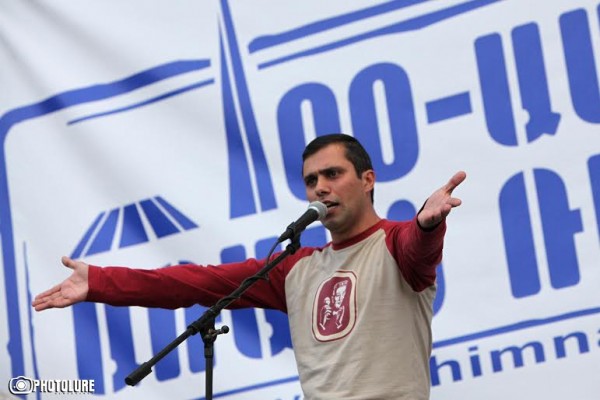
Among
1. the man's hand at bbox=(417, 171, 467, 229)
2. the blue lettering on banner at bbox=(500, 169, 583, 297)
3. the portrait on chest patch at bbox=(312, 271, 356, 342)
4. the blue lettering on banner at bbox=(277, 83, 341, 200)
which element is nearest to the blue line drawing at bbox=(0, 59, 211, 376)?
the blue lettering on banner at bbox=(277, 83, 341, 200)

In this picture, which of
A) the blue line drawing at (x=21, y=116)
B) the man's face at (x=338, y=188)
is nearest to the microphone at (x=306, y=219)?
the man's face at (x=338, y=188)

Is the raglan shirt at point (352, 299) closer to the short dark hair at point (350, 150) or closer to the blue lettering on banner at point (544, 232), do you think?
the short dark hair at point (350, 150)

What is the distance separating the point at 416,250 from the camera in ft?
9.57

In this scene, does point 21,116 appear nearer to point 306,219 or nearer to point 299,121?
point 299,121

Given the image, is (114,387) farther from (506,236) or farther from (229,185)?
(506,236)

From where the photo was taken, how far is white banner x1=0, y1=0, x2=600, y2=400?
12.7ft

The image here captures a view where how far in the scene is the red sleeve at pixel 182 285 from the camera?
3.32 metres

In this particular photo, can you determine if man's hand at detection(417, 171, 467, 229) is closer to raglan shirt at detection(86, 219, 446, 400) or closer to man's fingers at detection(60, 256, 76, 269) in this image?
raglan shirt at detection(86, 219, 446, 400)

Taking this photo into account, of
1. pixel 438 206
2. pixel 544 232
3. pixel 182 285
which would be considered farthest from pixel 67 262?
pixel 544 232

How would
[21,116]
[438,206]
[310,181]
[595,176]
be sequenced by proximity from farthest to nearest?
[21,116] → [595,176] → [310,181] → [438,206]

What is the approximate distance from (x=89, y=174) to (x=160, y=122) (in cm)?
36

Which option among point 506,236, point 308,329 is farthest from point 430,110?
point 308,329

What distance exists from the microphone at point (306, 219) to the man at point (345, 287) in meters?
0.12

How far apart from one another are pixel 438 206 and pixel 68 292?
1.16 m
